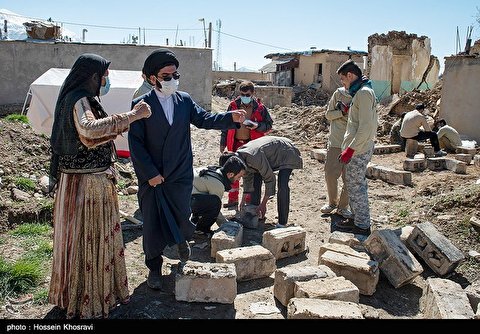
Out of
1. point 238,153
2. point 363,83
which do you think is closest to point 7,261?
point 238,153

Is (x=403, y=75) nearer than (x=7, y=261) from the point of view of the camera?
No

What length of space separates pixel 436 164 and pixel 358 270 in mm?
5832

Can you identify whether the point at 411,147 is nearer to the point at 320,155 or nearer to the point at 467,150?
the point at 467,150

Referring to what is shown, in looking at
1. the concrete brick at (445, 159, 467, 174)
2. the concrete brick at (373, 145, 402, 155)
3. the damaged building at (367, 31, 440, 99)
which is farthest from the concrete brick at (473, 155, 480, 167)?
the damaged building at (367, 31, 440, 99)

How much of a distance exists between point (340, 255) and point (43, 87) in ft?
21.6

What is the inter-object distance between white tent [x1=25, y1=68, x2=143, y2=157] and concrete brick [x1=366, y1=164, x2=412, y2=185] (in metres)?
4.67

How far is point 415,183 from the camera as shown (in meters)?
7.43

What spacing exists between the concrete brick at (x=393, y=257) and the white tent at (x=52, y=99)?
507 centimetres

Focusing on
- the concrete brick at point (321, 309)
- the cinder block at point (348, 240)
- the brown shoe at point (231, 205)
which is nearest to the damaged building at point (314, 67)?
the brown shoe at point (231, 205)

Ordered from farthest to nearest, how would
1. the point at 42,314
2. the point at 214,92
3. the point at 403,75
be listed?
the point at 214,92
the point at 403,75
the point at 42,314

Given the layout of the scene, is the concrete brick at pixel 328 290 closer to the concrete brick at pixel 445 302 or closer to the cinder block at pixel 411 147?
the concrete brick at pixel 445 302

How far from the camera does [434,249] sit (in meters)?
4.00

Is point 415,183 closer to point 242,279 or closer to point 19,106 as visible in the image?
point 242,279

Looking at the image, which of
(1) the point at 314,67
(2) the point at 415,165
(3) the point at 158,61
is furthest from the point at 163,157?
(1) the point at 314,67
